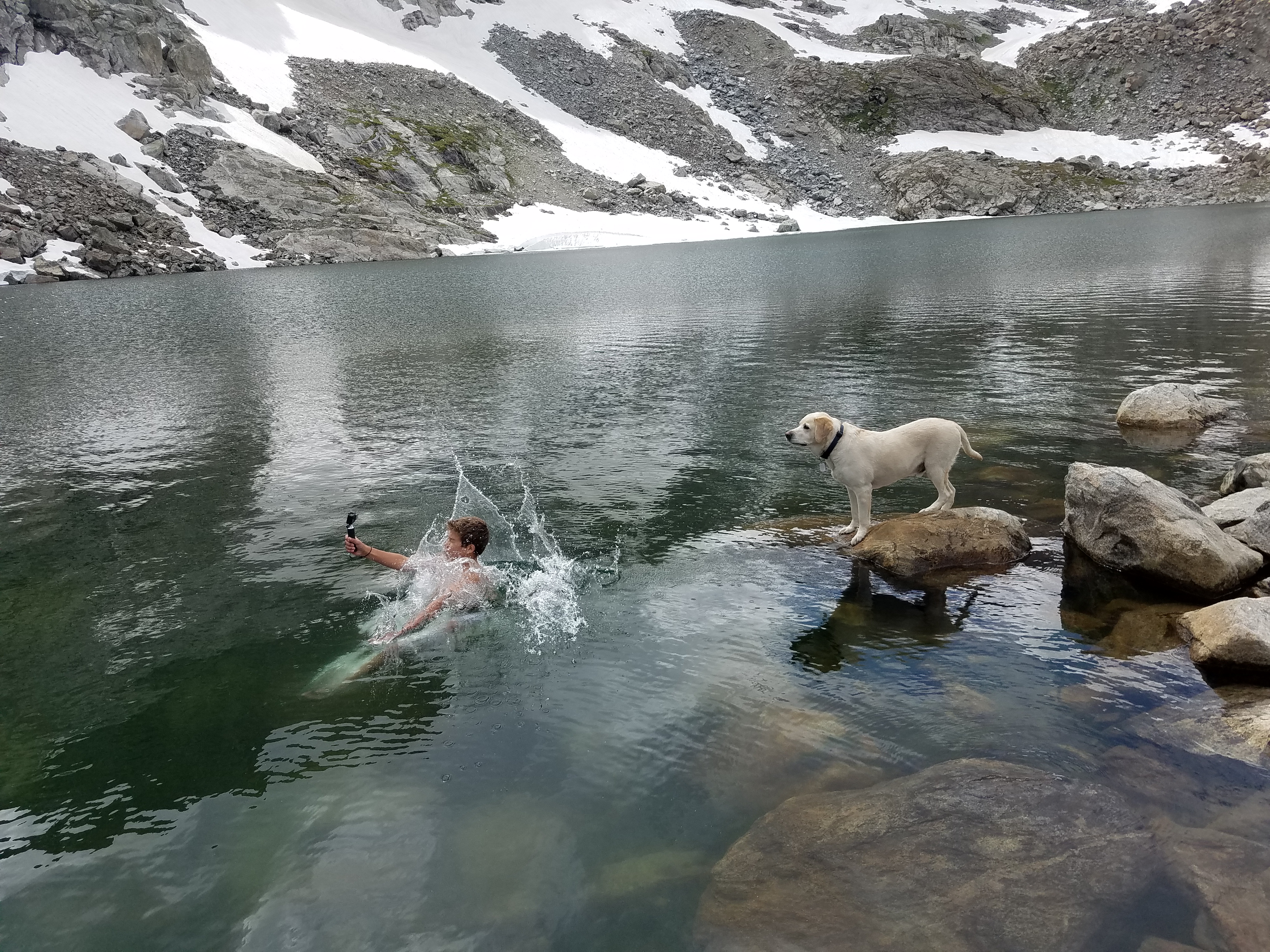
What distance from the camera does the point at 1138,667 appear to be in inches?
397

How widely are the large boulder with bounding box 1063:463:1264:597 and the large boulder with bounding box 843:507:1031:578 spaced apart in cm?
115

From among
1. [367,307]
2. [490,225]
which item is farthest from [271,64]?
[367,307]

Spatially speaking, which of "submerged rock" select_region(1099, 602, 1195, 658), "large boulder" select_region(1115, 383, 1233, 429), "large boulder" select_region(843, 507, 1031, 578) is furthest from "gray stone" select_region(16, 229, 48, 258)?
"submerged rock" select_region(1099, 602, 1195, 658)

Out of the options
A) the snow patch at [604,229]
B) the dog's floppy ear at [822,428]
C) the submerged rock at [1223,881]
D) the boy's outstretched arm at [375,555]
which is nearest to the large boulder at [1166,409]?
the dog's floppy ear at [822,428]

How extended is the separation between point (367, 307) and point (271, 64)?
426 ft

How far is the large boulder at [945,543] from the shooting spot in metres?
13.5

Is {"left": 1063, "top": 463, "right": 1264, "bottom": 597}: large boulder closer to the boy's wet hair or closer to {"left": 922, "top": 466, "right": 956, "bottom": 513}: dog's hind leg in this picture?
{"left": 922, "top": 466, "right": 956, "bottom": 513}: dog's hind leg

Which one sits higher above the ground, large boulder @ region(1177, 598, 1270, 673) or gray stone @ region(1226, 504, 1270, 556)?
gray stone @ region(1226, 504, 1270, 556)

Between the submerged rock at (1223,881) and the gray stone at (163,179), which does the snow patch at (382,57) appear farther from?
the submerged rock at (1223,881)

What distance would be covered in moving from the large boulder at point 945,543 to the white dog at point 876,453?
0.59 m

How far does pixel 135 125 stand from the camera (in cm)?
11644

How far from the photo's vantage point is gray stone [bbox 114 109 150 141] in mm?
116000

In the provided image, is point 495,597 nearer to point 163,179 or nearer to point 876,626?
point 876,626

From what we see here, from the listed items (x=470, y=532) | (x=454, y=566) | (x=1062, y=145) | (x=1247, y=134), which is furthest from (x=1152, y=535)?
(x=1247, y=134)
